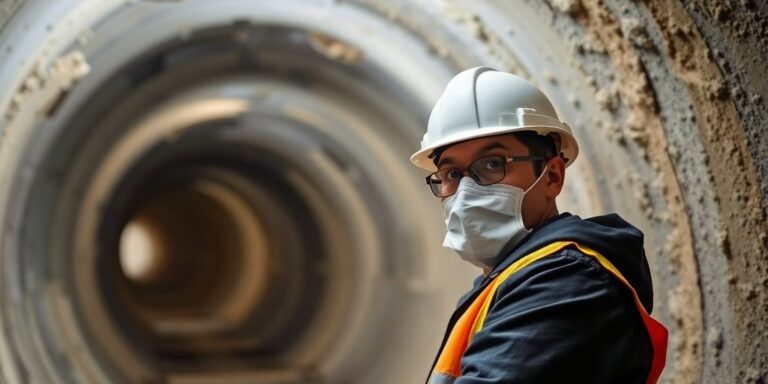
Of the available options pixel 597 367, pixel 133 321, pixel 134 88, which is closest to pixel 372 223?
pixel 134 88

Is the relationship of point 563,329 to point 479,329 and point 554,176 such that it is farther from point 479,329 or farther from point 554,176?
point 554,176

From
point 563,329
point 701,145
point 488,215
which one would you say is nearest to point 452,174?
point 488,215

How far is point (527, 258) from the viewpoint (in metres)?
2.35

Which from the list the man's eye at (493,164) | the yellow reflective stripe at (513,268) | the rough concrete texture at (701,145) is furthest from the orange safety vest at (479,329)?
the rough concrete texture at (701,145)

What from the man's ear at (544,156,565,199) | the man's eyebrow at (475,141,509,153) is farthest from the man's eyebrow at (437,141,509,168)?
the man's ear at (544,156,565,199)

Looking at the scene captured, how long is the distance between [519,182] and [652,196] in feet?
3.04

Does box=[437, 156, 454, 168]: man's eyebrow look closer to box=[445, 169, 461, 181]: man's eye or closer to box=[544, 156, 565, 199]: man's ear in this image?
box=[445, 169, 461, 181]: man's eye

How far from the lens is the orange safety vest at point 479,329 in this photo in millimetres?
2334

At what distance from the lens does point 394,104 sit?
18.3ft

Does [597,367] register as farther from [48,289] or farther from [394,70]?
[48,289]

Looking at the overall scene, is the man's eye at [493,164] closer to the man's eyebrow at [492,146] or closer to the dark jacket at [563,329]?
the man's eyebrow at [492,146]

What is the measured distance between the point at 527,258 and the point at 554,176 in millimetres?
351

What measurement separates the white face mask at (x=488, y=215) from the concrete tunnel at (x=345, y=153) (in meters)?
0.61

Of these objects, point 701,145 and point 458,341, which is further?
point 701,145
